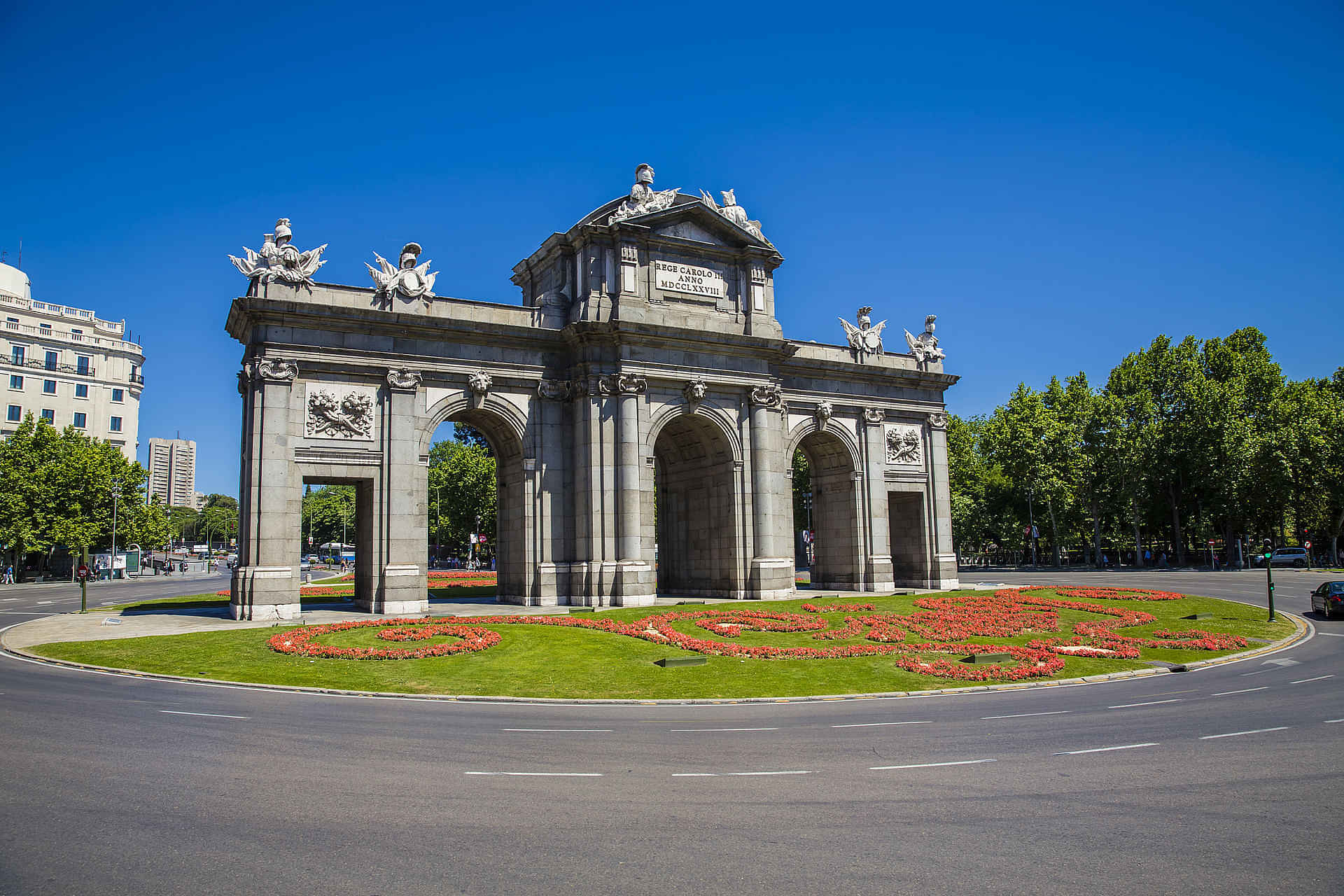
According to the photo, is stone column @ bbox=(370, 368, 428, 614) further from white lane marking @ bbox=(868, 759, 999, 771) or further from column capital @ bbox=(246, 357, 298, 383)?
white lane marking @ bbox=(868, 759, 999, 771)

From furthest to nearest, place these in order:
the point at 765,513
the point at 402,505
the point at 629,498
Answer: the point at 765,513
the point at 629,498
the point at 402,505

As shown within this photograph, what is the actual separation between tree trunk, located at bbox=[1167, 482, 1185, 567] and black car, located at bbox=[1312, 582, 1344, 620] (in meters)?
47.1

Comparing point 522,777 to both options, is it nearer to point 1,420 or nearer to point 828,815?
point 828,815

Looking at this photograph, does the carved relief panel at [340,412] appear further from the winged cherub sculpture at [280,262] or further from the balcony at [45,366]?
the balcony at [45,366]

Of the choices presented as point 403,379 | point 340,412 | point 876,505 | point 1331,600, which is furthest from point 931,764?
point 876,505

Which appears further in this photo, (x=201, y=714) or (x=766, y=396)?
(x=766, y=396)

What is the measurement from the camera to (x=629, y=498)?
130 ft

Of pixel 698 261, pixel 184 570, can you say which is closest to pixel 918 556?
pixel 698 261

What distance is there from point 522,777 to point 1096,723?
38.0 feet

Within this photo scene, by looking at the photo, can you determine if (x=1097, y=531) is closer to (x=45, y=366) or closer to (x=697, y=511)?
(x=697, y=511)

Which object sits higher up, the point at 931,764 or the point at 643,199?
the point at 643,199

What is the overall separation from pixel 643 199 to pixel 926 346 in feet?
70.3

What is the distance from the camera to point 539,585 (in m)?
39.6

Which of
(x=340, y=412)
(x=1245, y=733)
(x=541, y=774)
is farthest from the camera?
(x=340, y=412)
